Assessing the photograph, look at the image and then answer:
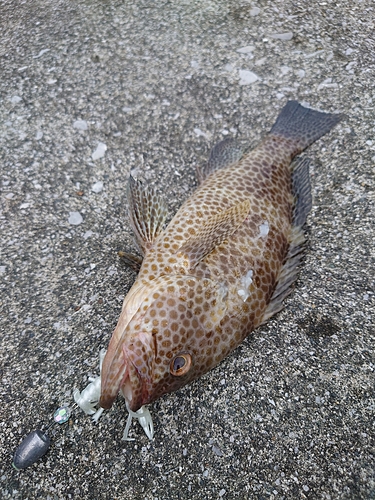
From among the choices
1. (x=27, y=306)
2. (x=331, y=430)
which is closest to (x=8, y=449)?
(x=27, y=306)

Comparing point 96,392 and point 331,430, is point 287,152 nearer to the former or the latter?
point 331,430

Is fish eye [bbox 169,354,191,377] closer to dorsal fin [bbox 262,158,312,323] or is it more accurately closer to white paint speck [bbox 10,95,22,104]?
dorsal fin [bbox 262,158,312,323]

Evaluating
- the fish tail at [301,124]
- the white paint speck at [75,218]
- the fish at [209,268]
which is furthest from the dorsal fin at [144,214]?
the fish tail at [301,124]

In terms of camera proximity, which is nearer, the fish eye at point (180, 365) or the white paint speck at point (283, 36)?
the fish eye at point (180, 365)

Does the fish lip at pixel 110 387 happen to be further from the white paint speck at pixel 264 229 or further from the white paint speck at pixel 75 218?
the white paint speck at pixel 75 218

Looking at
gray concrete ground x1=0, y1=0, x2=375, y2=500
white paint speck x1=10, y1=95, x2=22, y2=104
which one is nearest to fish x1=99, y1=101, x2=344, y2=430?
gray concrete ground x1=0, y1=0, x2=375, y2=500

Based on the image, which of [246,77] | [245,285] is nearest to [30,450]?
[245,285]

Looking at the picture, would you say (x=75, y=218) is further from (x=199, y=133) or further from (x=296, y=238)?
(x=296, y=238)
